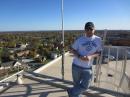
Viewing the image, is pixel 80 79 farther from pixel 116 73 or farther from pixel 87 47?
pixel 116 73

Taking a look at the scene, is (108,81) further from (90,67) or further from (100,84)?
(90,67)

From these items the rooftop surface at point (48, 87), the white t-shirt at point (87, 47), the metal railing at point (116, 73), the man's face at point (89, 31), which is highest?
the man's face at point (89, 31)

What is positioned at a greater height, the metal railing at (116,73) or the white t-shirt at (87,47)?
the white t-shirt at (87,47)

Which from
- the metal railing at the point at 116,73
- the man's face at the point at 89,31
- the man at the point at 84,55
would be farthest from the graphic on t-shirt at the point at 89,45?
the metal railing at the point at 116,73

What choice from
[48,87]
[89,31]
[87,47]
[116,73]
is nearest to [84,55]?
[87,47]

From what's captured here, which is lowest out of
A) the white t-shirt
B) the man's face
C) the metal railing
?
the metal railing

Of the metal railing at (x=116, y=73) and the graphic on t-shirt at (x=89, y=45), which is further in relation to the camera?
the metal railing at (x=116, y=73)

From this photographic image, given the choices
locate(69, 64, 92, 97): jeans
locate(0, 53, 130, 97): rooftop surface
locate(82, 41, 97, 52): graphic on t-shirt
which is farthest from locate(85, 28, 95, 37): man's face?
locate(0, 53, 130, 97): rooftop surface

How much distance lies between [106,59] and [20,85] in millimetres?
1838

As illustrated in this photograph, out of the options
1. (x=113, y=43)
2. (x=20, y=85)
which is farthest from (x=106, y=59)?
(x=20, y=85)

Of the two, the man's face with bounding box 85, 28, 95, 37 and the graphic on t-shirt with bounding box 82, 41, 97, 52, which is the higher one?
the man's face with bounding box 85, 28, 95, 37

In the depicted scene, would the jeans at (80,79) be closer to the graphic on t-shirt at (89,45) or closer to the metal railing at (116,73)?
the graphic on t-shirt at (89,45)

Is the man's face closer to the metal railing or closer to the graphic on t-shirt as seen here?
the graphic on t-shirt

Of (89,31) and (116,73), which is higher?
(89,31)
